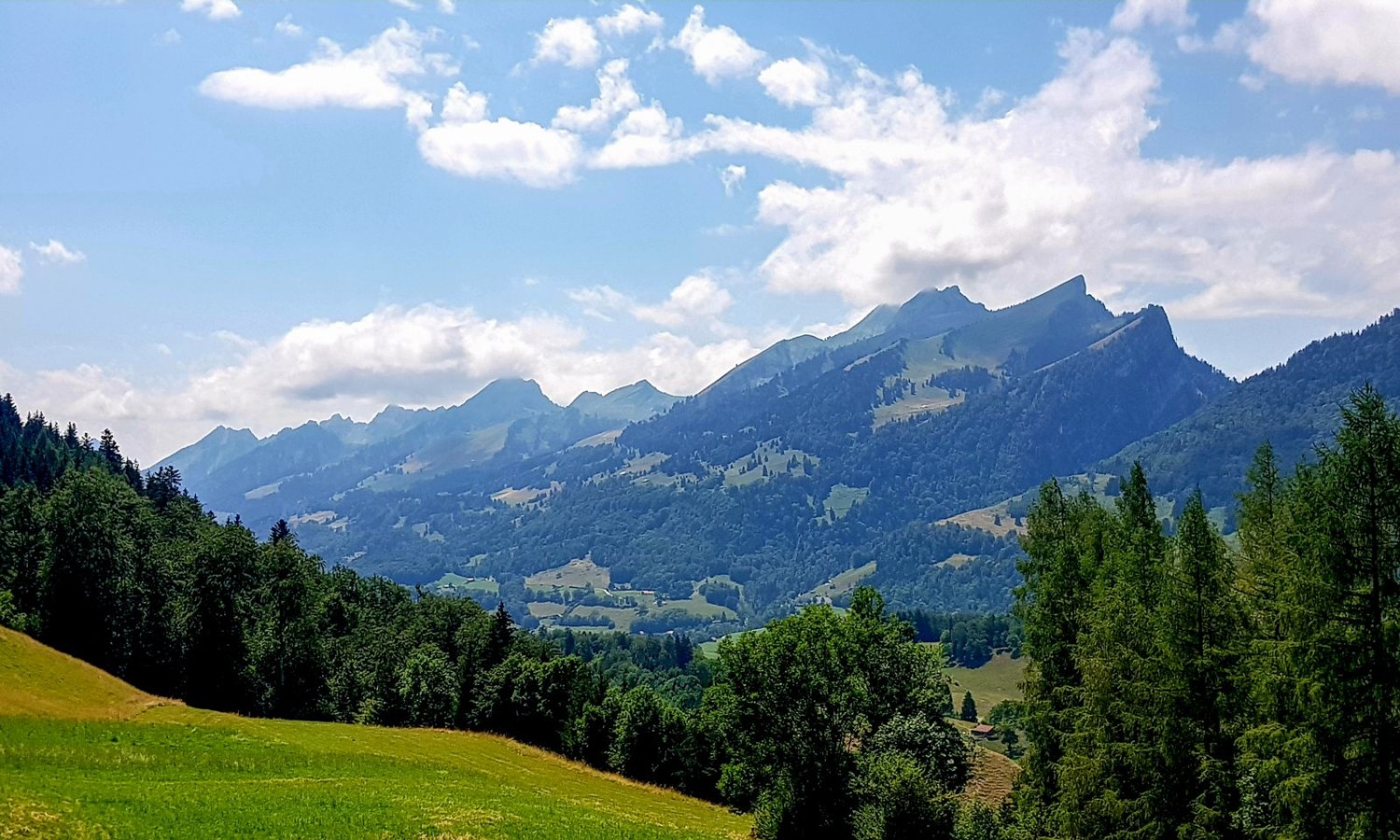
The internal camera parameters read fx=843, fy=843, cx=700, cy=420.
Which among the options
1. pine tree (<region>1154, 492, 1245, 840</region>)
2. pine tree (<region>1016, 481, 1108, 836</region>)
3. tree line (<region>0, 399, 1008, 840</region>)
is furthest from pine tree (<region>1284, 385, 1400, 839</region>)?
tree line (<region>0, 399, 1008, 840</region>)

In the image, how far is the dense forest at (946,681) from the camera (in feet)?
86.5

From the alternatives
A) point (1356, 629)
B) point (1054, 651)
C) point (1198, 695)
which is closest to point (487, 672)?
point (1054, 651)

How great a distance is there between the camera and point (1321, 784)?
26062 mm

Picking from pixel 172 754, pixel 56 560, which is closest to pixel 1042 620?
pixel 172 754

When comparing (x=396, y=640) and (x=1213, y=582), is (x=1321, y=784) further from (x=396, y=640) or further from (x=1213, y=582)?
(x=396, y=640)

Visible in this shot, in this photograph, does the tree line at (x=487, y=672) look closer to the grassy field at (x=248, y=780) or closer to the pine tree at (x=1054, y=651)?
the pine tree at (x=1054, y=651)

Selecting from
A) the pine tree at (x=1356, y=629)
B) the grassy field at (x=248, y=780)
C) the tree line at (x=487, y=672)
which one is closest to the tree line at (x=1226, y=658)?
the pine tree at (x=1356, y=629)

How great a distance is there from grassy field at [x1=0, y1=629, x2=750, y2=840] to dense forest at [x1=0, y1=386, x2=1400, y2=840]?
10.9m

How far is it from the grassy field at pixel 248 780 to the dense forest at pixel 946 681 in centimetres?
1087

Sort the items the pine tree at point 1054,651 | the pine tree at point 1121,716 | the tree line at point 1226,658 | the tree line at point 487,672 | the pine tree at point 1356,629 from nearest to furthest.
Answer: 1. the pine tree at point 1356,629
2. the tree line at point 1226,658
3. the pine tree at point 1121,716
4. the pine tree at point 1054,651
5. the tree line at point 487,672

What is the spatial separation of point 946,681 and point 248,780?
160 feet

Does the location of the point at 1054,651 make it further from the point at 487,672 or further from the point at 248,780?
the point at 487,672

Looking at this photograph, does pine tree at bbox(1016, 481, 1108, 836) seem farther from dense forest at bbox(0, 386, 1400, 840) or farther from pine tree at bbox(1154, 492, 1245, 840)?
pine tree at bbox(1154, 492, 1245, 840)

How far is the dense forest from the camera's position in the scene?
2638cm
